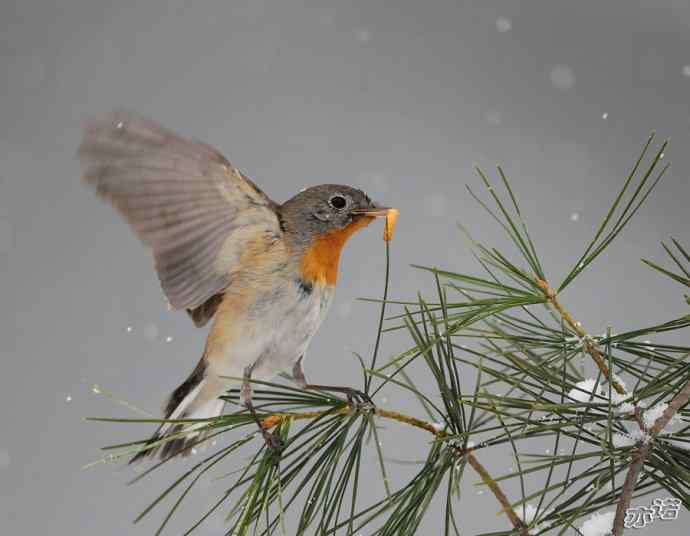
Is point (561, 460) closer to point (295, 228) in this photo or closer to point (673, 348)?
point (673, 348)

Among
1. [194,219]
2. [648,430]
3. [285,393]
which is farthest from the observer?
[194,219]

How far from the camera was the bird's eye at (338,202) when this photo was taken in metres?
0.76

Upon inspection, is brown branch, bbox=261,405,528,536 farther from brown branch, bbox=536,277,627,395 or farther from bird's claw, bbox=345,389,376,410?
brown branch, bbox=536,277,627,395

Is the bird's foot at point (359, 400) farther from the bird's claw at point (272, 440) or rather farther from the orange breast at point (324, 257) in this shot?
the orange breast at point (324, 257)

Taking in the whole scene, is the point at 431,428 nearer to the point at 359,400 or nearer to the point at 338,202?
the point at 359,400

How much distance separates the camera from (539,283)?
572mm

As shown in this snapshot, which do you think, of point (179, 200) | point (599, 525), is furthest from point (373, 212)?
point (599, 525)

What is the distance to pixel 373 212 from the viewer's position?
28.5 inches

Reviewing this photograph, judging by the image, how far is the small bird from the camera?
696 mm

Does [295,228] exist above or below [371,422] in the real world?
above

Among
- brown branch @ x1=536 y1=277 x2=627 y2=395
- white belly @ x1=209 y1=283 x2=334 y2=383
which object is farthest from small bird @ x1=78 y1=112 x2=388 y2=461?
brown branch @ x1=536 y1=277 x2=627 y2=395

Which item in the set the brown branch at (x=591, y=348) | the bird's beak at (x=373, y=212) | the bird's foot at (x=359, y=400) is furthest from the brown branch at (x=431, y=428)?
the bird's beak at (x=373, y=212)

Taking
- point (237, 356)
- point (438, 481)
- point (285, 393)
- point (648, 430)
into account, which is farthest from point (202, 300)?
point (648, 430)

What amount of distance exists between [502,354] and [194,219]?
35cm
